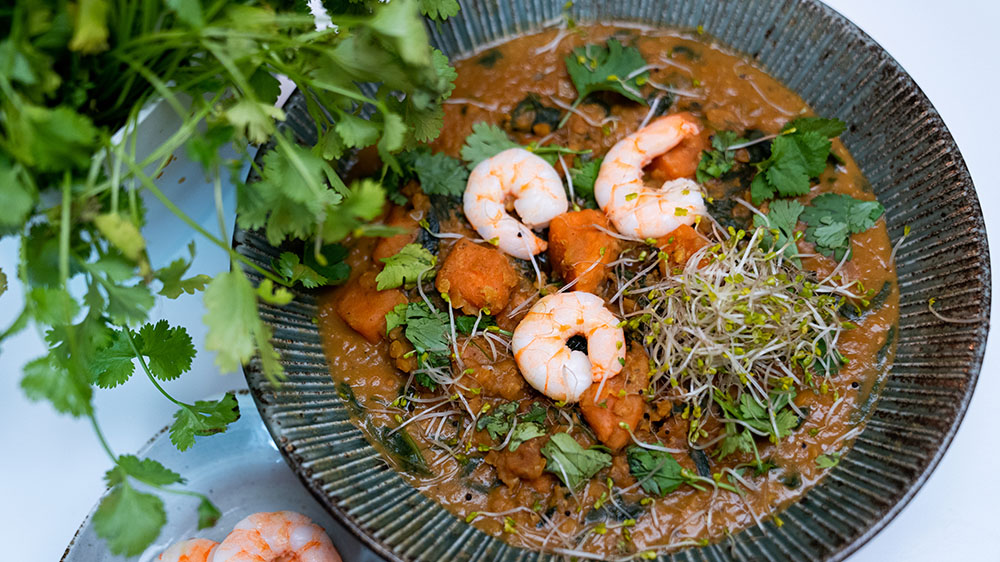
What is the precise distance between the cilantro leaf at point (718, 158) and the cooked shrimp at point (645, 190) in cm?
7

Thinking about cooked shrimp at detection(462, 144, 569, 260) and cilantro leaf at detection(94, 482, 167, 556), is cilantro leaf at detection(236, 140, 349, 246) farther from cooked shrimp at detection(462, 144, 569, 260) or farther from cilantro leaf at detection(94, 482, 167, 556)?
cilantro leaf at detection(94, 482, 167, 556)

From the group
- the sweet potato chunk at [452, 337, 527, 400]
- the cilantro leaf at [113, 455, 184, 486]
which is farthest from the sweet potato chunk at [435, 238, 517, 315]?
the cilantro leaf at [113, 455, 184, 486]

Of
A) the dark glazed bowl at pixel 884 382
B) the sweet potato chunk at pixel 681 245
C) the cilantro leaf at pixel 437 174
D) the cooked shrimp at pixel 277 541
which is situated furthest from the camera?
the cilantro leaf at pixel 437 174

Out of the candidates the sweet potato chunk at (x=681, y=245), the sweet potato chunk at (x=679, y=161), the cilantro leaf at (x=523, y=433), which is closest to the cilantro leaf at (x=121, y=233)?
the cilantro leaf at (x=523, y=433)

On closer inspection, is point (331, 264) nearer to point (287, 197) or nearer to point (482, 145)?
point (287, 197)

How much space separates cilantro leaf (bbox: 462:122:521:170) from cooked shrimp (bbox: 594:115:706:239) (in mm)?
374

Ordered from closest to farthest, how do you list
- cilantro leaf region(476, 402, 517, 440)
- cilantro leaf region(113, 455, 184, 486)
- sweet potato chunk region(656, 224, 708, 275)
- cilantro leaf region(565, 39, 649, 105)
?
cilantro leaf region(113, 455, 184, 486), cilantro leaf region(476, 402, 517, 440), sweet potato chunk region(656, 224, 708, 275), cilantro leaf region(565, 39, 649, 105)

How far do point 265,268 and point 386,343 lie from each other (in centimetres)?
46

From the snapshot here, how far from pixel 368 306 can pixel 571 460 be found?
0.82 m

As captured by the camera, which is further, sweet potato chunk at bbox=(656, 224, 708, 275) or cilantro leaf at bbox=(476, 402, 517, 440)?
sweet potato chunk at bbox=(656, 224, 708, 275)

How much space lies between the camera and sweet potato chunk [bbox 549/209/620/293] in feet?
7.59

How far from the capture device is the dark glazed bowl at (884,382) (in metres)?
2.03

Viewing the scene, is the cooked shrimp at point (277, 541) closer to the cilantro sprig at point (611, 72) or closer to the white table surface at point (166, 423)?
the white table surface at point (166, 423)

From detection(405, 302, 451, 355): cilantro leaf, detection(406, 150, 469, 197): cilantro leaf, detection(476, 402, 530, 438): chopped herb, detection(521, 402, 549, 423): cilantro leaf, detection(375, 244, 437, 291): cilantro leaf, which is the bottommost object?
detection(476, 402, 530, 438): chopped herb
